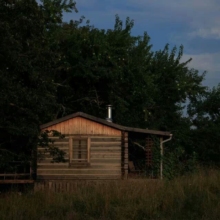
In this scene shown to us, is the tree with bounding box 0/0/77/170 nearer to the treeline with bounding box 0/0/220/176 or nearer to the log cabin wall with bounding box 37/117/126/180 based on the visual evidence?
the treeline with bounding box 0/0/220/176

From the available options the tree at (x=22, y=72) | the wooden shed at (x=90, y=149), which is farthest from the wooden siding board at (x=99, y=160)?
the tree at (x=22, y=72)

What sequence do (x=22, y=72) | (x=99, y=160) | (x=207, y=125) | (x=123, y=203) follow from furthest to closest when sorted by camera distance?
(x=207, y=125) → (x=99, y=160) → (x=22, y=72) → (x=123, y=203)

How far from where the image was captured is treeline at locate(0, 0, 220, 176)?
44.1 feet

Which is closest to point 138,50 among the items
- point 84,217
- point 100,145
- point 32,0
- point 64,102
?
point 64,102

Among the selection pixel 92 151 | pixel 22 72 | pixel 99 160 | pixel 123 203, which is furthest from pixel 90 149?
pixel 123 203

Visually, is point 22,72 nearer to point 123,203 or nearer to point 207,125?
point 123,203

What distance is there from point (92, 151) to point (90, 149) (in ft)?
0.46

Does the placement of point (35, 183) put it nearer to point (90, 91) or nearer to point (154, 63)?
point (90, 91)

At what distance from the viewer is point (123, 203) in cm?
1277

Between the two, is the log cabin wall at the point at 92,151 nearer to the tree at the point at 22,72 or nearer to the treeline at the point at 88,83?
the treeline at the point at 88,83

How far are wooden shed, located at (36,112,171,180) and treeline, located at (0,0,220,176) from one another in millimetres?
1371

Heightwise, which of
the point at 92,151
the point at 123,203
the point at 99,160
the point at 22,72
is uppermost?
the point at 22,72

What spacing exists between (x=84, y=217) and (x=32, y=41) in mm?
5873

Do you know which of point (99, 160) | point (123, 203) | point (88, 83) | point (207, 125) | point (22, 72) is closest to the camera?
point (123, 203)
